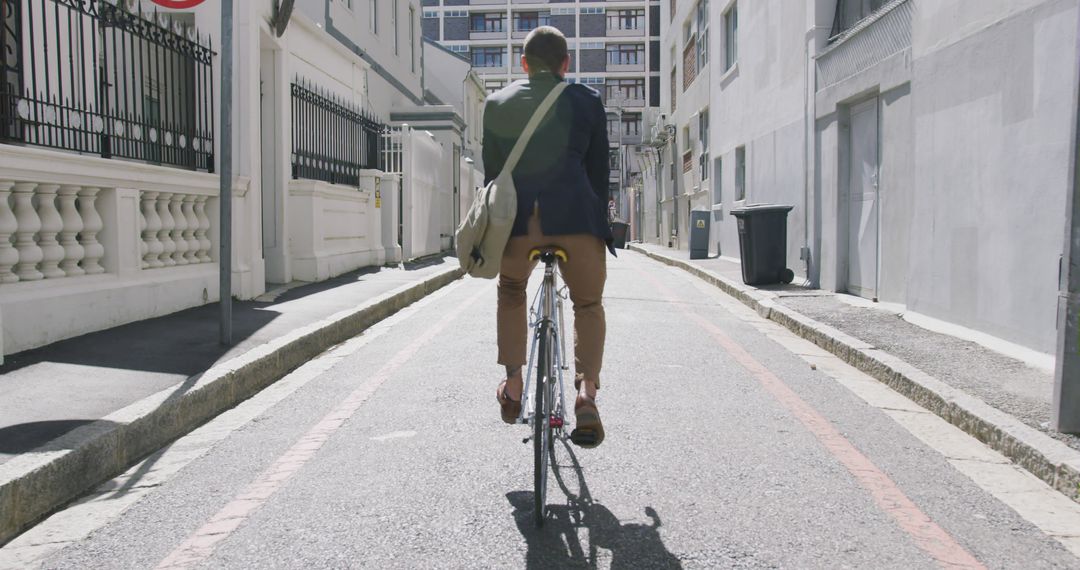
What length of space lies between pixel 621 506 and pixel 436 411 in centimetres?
199

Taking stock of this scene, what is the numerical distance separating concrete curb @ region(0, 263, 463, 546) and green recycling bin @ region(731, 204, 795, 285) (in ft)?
24.3

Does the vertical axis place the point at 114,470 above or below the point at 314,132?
below

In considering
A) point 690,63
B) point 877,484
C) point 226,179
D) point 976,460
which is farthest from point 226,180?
point 690,63

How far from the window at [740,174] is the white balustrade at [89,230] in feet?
47.6

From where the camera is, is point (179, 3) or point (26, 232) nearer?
point (179, 3)

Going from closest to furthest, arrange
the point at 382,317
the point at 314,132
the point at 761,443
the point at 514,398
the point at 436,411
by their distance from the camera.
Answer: the point at 514,398 < the point at 761,443 < the point at 436,411 < the point at 382,317 < the point at 314,132

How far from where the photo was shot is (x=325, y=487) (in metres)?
4.18

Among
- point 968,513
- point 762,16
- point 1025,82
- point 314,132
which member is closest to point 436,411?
point 968,513

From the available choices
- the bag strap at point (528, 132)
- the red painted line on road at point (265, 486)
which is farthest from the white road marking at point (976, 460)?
the red painted line on road at point (265, 486)

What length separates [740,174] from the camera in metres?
20.2

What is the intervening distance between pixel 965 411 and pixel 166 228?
7.00 m

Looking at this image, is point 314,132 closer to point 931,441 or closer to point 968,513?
point 931,441

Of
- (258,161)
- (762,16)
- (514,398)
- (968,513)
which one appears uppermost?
(762,16)

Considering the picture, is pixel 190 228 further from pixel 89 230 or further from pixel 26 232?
pixel 26 232
